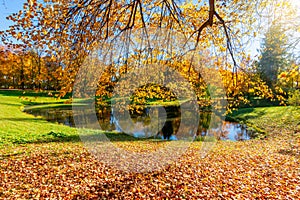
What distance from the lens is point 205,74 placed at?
7723mm

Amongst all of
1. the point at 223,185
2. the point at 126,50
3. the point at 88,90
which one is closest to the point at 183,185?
the point at 223,185

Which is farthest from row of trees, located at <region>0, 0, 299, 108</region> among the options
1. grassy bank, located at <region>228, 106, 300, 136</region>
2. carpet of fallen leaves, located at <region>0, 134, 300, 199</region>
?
grassy bank, located at <region>228, 106, 300, 136</region>

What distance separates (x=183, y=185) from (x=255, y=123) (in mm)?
15161

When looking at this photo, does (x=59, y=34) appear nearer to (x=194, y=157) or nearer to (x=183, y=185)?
(x=183, y=185)

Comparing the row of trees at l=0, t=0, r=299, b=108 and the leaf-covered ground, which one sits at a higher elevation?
the row of trees at l=0, t=0, r=299, b=108

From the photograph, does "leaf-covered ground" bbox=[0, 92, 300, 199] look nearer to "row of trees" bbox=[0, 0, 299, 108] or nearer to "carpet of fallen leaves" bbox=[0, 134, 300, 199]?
"carpet of fallen leaves" bbox=[0, 134, 300, 199]

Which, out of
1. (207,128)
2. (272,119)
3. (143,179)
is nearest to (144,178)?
(143,179)

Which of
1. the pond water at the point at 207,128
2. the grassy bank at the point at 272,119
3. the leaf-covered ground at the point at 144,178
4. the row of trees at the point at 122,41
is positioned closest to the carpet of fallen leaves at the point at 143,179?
the leaf-covered ground at the point at 144,178

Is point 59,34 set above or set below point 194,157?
above

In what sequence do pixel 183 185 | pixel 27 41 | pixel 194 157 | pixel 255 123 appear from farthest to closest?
pixel 255 123
pixel 194 157
pixel 183 185
pixel 27 41

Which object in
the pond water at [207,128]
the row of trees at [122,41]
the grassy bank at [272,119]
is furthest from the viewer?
the pond water at [207,128]

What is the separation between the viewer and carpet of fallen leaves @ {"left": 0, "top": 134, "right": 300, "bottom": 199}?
13.8 feet

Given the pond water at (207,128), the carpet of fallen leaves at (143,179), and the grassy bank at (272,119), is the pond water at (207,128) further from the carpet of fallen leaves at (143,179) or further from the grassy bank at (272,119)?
the carpet of fallen leaves at (143,179)

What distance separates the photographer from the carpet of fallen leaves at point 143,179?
4.20 metres
